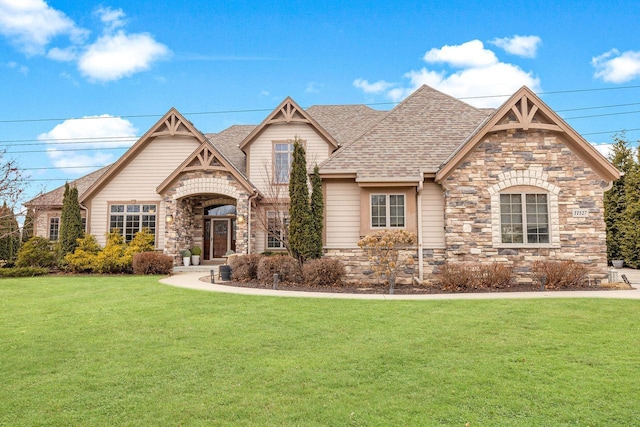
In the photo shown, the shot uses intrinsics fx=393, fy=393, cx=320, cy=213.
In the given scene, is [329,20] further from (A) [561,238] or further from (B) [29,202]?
(B) [29,202]

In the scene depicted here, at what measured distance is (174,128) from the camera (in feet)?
65.7

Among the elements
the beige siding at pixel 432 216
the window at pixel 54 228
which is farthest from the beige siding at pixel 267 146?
the window at pixel 54 228

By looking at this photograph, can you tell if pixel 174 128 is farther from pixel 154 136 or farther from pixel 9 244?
pixel 9 244

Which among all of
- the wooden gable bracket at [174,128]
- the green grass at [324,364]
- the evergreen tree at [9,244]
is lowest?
the green grass at [324,364]

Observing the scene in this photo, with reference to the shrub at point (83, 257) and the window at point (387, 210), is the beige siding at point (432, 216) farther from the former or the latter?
the shrub at point (83, 257)

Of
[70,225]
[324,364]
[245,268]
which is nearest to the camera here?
[324,364]

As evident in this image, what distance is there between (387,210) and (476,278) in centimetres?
375

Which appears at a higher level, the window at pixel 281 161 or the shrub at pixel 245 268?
the window at pixel 281 161

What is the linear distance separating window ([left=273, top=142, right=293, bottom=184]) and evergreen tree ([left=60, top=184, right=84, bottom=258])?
9.41 metres

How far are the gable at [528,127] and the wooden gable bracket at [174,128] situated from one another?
13.4m

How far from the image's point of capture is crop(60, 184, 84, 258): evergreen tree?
1795 centimetres

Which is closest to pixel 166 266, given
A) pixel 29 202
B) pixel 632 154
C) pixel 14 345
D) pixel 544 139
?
pixel 14 345

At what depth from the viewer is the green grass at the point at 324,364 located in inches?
147

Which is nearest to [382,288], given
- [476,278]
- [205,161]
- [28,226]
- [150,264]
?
[476,278]
